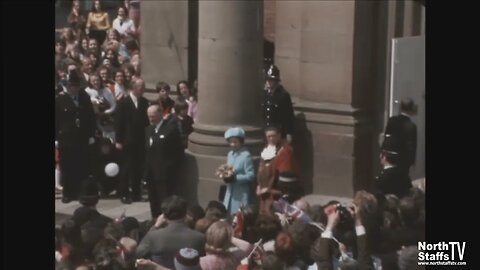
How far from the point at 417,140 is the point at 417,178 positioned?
0.45m

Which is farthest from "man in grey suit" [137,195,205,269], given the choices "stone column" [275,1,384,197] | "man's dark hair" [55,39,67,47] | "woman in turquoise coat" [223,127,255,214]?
"man's dark hair" [55,39,67,47]

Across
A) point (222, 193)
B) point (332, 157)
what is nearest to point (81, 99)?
point (222, 193)

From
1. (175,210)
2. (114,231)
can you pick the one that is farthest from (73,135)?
(175,210)

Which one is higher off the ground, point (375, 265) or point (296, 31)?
point (296, 31)

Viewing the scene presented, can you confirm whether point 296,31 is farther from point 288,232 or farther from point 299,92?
point 288,232

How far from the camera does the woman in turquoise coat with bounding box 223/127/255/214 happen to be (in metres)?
12.4

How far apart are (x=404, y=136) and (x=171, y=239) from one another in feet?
12.2

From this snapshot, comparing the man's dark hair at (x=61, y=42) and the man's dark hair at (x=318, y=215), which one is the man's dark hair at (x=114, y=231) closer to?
the man's dark hair at (x=318, y=215)

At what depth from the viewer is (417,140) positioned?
13.0 m

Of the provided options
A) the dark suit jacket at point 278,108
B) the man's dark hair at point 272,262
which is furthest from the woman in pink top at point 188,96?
the man's dark hair at point 272,262

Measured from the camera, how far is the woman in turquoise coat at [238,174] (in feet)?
40.6

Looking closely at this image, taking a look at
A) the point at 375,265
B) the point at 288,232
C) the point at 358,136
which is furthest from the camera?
the point at 358,136

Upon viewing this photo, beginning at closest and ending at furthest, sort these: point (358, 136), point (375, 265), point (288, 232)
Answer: point (288, 232) < point (375, 265) < point (358, 136)

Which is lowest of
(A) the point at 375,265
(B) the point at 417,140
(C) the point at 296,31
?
(A) the point at 375,265
